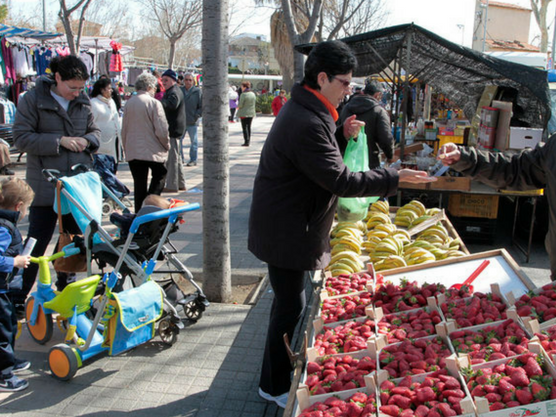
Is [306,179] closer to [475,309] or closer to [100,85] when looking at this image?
[475,309]

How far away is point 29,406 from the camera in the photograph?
11.1 feet

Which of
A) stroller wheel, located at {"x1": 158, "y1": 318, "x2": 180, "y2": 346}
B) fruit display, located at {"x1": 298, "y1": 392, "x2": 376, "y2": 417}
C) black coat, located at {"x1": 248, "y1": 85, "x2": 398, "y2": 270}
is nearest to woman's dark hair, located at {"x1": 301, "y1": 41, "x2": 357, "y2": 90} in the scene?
black coat, located at {"x1": 248, "y1": 85, "x2": 398, "y2": 270}

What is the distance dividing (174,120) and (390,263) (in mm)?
5962

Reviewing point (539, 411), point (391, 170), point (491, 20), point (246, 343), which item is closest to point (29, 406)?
point (246, 343)

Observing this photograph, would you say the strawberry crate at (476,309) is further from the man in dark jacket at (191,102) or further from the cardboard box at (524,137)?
the man in dark jacket at (191,102)

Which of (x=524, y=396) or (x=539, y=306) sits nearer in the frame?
(x=524, y=396)

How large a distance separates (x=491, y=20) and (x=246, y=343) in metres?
36.7

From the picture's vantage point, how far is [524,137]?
7.37 meters

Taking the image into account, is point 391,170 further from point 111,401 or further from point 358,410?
point 111,401

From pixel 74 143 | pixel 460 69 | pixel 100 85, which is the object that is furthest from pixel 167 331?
pixel 460 69

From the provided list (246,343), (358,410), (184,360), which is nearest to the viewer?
(358,410)

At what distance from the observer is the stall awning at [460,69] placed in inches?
290

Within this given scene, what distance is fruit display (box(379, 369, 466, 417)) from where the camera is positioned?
223 centimetres

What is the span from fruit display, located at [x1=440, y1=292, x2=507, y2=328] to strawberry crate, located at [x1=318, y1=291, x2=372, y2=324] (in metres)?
0.48
